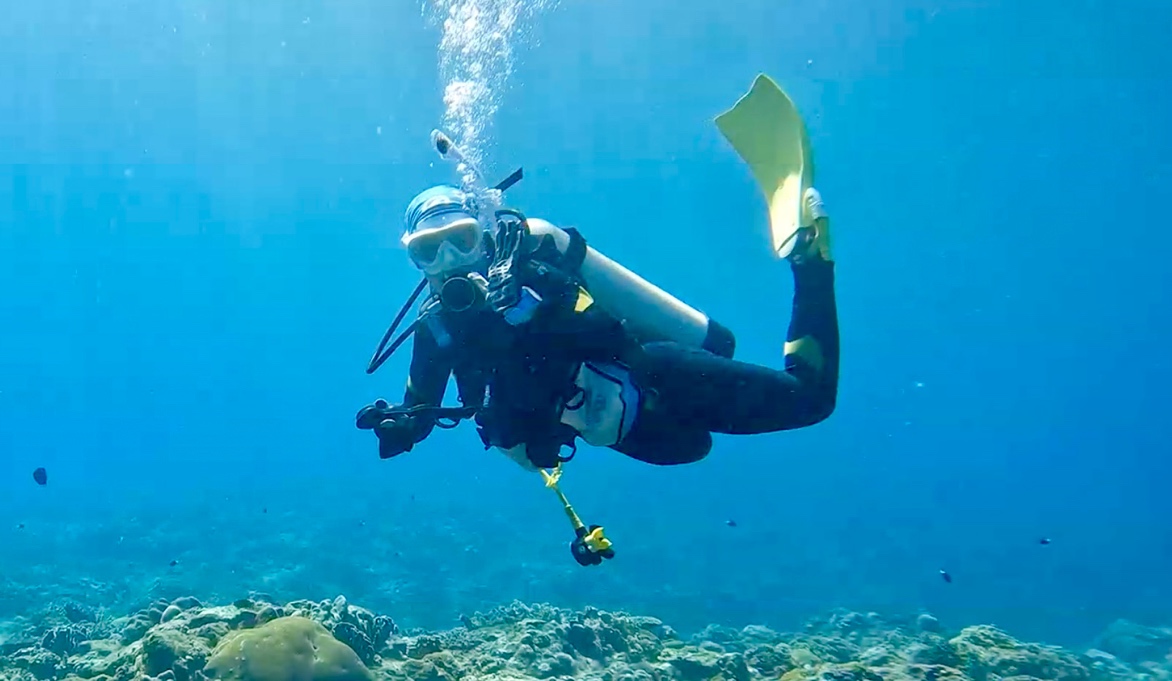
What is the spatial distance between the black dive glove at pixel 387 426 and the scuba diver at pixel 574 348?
0.04 ft

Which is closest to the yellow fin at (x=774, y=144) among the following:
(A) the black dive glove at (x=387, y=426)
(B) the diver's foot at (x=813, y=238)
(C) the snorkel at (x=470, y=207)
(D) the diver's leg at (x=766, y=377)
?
(B) the diver's foot at (x=813, y=238)

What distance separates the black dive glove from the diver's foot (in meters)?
2.98

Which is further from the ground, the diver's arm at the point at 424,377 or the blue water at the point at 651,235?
the blue water at the point at 651,235

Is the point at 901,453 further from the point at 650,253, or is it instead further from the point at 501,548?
the point at 501,548

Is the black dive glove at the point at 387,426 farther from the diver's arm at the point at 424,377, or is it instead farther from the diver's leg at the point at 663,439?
the diver's leg at the point at 663,439

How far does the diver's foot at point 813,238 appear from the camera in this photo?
5273 millimetres

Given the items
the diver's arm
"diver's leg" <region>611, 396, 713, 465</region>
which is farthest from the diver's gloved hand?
"diver's leg" <region>611, 396, 713, 465</region>

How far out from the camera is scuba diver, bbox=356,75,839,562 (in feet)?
15.1

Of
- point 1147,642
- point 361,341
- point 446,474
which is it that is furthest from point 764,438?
point 361,341

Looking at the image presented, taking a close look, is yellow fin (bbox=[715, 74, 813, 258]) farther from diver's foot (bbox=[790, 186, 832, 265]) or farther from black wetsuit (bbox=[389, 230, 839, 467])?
black wetsuit (bbox=[389, 230, 839, 467])

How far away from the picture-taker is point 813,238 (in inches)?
207

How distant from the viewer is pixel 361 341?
164 m

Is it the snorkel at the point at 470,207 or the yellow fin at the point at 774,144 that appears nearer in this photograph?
the snorkel at the point at 470,207

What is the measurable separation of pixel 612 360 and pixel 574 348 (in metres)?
0.41
